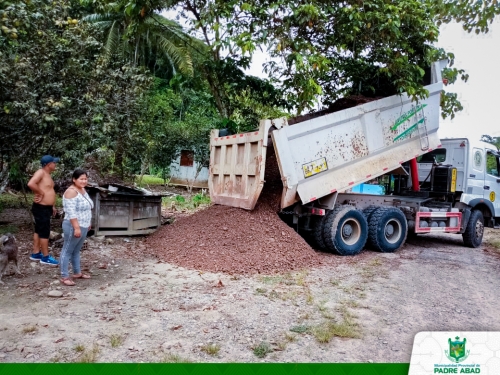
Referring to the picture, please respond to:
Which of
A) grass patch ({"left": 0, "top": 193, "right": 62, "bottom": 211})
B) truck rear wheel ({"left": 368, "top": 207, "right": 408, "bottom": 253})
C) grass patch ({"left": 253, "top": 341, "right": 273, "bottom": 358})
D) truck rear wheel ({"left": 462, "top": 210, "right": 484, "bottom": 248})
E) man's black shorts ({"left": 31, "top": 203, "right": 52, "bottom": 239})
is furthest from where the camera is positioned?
grass patch ({"left": 0, "top": 193, "right": 62, "bottom": 211})

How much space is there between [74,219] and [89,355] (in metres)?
2.05

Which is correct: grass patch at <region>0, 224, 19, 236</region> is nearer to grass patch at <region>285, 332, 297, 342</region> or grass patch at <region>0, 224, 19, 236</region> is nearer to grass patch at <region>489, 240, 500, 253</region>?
grass patch at <region>285, 332, 297, 342</region>

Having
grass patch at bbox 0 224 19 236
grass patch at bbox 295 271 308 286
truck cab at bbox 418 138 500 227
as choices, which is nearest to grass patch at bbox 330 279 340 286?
grass patch at bbox 295 271 308 286

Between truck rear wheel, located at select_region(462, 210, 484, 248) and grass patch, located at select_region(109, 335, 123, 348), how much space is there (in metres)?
7.76

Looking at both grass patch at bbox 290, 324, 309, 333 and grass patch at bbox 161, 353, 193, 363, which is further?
grass patch at bbox 290, 324, 309, 333

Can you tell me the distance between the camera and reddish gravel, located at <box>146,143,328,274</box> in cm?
580

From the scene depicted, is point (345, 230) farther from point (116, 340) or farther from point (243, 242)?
point (116, 340)

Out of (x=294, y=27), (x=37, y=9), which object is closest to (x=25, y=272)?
(x=37, y=9)

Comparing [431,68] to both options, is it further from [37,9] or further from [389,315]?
[37,9]

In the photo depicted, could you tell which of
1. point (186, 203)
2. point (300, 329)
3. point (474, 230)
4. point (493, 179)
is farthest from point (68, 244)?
point (186, 203)

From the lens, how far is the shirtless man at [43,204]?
5.48 metres

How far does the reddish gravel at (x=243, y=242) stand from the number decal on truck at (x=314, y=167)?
572 mm

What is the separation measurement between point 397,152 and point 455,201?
227 centimetres

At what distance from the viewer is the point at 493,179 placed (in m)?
8.83
